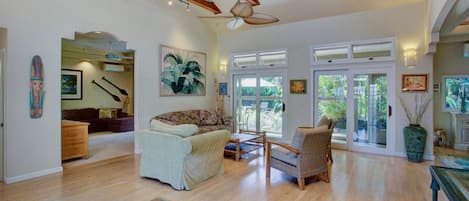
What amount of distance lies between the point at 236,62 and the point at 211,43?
956 mm

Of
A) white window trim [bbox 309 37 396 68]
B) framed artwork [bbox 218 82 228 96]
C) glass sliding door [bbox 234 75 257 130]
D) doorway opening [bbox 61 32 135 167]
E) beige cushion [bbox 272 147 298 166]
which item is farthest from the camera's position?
framed artwork [bbox 218 82 228 96]

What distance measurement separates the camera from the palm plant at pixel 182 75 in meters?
6.35

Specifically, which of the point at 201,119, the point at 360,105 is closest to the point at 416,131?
the point at 360,105

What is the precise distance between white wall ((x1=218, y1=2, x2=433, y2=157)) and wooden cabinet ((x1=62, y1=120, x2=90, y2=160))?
12.9 feet

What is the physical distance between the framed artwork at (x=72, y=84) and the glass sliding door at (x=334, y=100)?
749 centimetres

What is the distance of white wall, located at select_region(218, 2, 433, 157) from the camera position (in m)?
5.18

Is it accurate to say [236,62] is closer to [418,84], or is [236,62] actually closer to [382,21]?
[382,21]

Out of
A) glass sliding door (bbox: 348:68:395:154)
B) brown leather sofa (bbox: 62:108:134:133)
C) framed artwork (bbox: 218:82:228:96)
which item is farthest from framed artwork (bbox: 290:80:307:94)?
brown leather sofa (bbox: 62:108:134:133)

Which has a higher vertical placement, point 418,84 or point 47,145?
point 418,84

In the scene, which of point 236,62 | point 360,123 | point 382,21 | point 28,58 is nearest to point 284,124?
point 360,123

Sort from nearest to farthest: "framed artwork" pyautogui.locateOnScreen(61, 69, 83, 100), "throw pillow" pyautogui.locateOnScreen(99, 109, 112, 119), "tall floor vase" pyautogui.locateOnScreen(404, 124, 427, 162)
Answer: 1. "tall floor vase" pyautogui.locateOnScreen(404, 124, 427, 162)
2. "framed artwork" pyautogui.locateOnScreen(61, 69, 83, 100)
3. "throw pillow" pyautogui.locateOnScreen(99, 109, 112, 119)

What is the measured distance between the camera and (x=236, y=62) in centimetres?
762

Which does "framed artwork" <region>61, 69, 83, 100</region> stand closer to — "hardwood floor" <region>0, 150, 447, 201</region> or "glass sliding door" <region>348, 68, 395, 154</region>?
"hardwood floor" <region>0, 150, 447, 201</region>

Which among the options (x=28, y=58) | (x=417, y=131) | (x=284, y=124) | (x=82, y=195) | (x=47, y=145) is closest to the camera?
(x=82, y=195)
